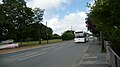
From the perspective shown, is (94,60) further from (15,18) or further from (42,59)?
(15,18)

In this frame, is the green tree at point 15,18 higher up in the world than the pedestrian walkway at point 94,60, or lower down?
higher up

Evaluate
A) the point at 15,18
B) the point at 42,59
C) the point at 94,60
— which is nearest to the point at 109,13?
the point at 94,60

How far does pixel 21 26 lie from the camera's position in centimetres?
5438

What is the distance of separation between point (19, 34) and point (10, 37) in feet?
6.38

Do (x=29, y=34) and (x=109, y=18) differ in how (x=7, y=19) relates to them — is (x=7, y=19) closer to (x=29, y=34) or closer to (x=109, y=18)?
(x=29, y=34)

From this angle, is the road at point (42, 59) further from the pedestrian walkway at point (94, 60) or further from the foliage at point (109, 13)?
the foliage at point (109, 13)

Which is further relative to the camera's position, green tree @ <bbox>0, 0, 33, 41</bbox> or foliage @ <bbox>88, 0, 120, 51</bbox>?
green tree @ <bbox>0, 0, 33, 41</bbox>

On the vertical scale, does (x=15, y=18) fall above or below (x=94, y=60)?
above

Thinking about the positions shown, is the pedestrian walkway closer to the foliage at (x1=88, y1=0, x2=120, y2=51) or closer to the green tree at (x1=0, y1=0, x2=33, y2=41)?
the foliage at (x1=88, y1=0, x2=120, y2=51)

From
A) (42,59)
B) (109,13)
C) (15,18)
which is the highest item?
(15,18)

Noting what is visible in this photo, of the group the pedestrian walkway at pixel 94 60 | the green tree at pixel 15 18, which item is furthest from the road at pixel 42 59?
the green tree at pixel 15 18

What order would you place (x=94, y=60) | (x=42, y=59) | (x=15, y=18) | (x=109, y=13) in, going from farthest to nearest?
(x=15, y=18)
(x=42, y=59)
(x=94, y=60)
(x=109, y=13)

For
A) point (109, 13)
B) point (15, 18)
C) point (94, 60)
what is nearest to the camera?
point (109, 13)

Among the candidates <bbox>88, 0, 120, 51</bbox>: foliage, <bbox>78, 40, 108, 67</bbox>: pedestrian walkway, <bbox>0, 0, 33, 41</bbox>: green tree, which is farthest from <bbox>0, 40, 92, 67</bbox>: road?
<bbox>0, 0, 33, 41</bbox>: green tree
